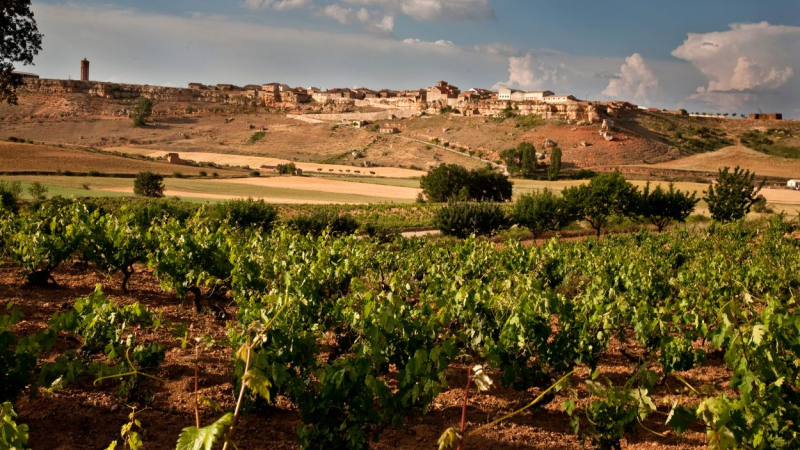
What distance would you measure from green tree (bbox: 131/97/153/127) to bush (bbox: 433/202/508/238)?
92614mm

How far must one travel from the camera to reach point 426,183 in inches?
1866

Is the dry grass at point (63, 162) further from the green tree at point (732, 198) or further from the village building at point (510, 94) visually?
the village building at point (510, 94)

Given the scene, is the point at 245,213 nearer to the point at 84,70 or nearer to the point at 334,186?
the point at 334,186

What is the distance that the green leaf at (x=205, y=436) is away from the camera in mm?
2857

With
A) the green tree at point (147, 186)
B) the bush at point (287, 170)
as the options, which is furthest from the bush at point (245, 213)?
the bush at point (287, 170)

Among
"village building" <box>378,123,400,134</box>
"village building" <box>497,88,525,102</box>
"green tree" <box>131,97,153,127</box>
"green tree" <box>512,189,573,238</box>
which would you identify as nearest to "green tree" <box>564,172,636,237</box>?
"green tree" <box>512,189,573,238</box>

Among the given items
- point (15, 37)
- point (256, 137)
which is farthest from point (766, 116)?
point (15, 37)

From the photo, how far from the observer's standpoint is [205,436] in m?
2.92

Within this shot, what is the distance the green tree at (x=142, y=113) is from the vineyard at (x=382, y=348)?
339 feet

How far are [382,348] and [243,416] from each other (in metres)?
1.91

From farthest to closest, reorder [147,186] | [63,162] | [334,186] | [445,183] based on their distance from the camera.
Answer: [334,186] → [63,162] → [445,183] → [147,186]

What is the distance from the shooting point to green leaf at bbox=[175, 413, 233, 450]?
9.37 feet

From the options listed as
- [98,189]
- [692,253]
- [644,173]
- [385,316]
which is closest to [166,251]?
[385,316]

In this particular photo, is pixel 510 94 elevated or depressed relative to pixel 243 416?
elevated
